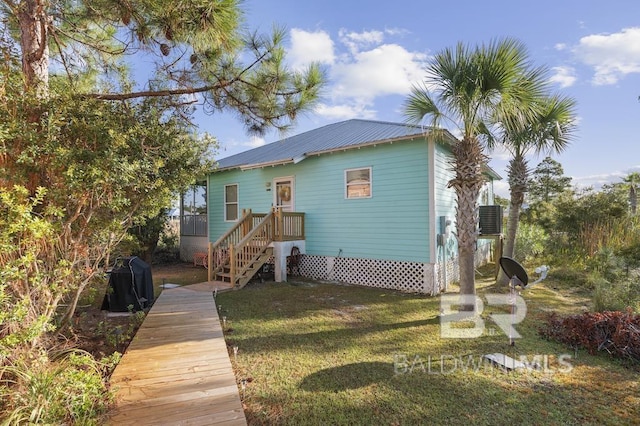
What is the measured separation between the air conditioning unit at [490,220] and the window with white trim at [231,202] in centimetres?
869

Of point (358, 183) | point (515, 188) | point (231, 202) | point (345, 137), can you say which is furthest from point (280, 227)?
point (515, 188)

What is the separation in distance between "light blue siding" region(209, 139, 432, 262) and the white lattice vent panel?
18 cm

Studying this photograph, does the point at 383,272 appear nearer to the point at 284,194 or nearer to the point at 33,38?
the point at 284,194

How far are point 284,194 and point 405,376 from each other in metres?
7.89

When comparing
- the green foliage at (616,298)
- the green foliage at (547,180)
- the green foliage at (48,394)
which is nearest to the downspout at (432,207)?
the green foliage at (616,298)

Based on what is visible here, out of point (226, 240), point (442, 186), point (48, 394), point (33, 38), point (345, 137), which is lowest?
point (48, 394)

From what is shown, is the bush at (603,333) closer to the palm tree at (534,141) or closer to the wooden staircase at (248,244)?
the palm tree at (534,141)

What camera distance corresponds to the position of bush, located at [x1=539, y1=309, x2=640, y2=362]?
3.92 metres

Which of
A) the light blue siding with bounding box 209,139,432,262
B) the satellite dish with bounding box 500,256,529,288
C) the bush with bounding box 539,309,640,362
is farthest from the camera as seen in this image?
the light blue siding with bounding box 209,139,432,262

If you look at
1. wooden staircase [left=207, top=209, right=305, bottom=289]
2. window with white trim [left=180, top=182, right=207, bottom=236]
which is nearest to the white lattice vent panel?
wooden staircase [left=207, top=209, right=305, bottom=289]

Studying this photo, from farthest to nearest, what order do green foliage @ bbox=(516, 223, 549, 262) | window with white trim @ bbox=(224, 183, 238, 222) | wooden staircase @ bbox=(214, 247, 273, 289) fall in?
window with white trim @ bbox=(224, 183, 238, 222) → green foliage @ bbox=(516, 223, 549, 262) → wooden staircase @ bbox=(214, 247, 273, 289)

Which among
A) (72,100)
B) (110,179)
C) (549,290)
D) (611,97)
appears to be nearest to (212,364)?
(110,179)

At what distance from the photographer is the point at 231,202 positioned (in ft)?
40.3

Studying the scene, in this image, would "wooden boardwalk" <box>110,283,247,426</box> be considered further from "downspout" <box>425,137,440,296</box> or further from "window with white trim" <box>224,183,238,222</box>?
"window with white trim" <box>224,183,238,222</box>
